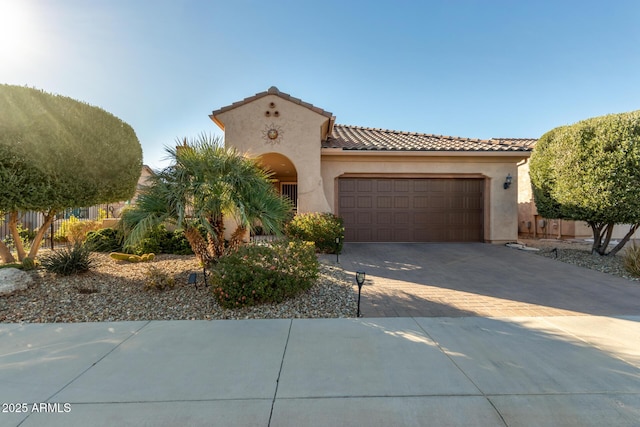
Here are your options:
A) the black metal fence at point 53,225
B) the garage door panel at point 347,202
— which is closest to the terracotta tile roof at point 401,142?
the garage door panel at point 347,202

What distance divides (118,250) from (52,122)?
5364 millimetres

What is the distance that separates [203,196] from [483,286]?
20.9ft

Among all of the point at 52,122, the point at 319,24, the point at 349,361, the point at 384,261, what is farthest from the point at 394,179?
the point at 52,122

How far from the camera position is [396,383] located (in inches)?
120

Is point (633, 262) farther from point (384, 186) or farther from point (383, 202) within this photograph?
point (384, 186)

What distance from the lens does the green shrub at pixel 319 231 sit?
9.86 metres

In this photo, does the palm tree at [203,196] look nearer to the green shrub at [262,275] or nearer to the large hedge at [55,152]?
the green shrub at [262,275]

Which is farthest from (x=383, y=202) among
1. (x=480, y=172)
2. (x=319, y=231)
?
(x=480, y=172)

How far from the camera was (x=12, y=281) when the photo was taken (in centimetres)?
579

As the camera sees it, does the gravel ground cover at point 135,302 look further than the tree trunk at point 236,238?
No

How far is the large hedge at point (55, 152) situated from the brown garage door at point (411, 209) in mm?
8184

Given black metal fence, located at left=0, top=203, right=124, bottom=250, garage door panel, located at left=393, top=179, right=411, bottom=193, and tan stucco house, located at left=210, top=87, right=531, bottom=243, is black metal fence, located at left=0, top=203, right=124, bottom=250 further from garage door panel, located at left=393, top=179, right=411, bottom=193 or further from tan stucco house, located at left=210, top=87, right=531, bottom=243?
garage door panel, located at left=393, top=179, right=411, bottom=193

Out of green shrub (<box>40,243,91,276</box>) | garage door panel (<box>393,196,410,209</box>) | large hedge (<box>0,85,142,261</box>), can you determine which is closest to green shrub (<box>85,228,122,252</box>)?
large hedge (<box>0,85,142,261</box>)

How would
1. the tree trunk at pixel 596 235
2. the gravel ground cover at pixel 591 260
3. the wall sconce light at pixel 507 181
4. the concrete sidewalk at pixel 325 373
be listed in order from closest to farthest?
1. the concrete sidewalk at pixel 325 373
2. the gravel ground cover at pixel 591 260
3. the tree trunk at pixel 596 235
4. the wall sconce light at pixel 507 181
